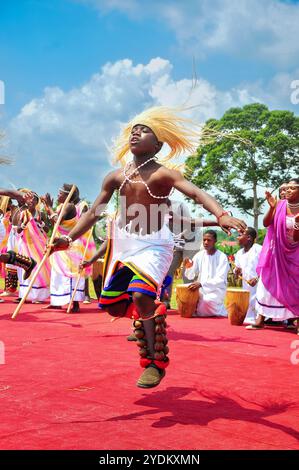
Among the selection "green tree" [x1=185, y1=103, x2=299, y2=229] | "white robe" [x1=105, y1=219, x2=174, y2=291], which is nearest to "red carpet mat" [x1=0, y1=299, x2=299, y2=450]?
"white robe" [x1=105, y1=219, x2=174, y2=291]

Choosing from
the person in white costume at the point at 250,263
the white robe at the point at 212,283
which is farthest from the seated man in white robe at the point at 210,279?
the person in white costume at the point at 250,263

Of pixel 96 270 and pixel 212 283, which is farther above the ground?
pixel 96 270

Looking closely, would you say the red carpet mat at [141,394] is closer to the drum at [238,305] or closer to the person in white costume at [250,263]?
the drum at [238,305]

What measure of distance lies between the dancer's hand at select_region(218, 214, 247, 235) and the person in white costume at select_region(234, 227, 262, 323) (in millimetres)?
5403

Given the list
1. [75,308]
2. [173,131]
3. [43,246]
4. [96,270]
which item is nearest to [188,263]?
[96,270]

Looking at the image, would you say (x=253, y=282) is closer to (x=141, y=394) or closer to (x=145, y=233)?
(x=145, y=233)

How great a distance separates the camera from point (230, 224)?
307 centimetres

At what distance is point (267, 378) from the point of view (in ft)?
14.5

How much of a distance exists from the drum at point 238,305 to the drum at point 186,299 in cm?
92

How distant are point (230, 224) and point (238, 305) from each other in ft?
16.6

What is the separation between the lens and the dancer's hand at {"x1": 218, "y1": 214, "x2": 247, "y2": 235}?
300cm
